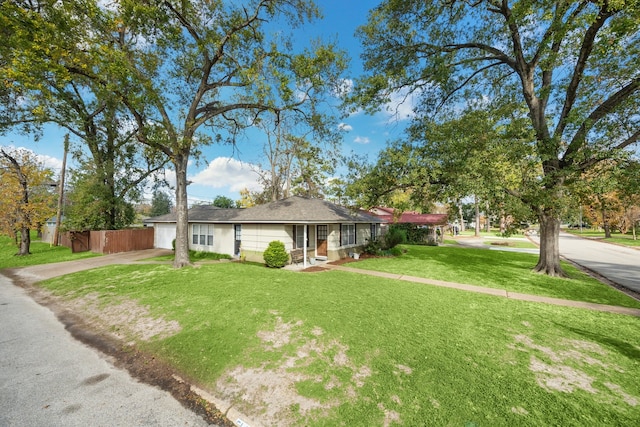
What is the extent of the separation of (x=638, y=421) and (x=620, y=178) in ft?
30.1

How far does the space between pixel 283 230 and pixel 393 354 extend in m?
10.3

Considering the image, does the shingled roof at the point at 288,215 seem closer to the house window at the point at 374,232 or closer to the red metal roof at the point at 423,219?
the house window at the point at 374,232

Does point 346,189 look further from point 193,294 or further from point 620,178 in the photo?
point 620,178

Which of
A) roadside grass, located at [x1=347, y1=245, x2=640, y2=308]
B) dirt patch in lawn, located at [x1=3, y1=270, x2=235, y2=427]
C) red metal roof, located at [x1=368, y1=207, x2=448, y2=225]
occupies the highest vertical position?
red metal roof, located at [x1=368, y1=207, x2=448, y2=225]

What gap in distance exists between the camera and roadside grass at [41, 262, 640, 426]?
332 cm

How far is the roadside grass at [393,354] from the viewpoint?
3322mm

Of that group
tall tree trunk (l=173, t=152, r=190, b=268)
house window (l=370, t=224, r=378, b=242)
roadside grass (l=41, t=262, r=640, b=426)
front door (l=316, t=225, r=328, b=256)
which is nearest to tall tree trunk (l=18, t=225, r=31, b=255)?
tall tree trunk (l=173, t=152, r=190, b=268)

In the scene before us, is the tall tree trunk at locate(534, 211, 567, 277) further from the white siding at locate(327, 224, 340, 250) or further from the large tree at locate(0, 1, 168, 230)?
the large tree at locate(0, 1, 168, 230)

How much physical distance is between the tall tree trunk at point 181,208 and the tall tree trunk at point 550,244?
16.9 meters

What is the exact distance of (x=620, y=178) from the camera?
8.38m

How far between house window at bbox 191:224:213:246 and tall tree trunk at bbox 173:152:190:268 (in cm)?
509

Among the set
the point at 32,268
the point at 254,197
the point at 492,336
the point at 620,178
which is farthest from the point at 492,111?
the point at 254,197

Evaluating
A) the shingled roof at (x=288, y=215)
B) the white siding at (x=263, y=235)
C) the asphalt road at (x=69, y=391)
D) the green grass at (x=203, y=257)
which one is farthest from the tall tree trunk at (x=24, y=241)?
the asphalt road at (x=69, y=391)

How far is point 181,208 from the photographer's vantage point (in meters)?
12.2
